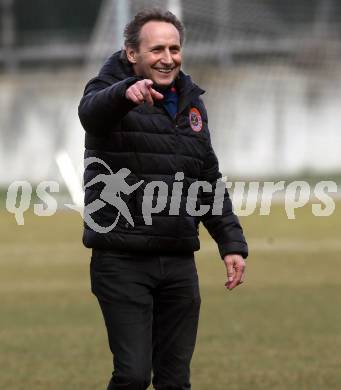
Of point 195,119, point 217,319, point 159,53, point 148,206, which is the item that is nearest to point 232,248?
point 148,206

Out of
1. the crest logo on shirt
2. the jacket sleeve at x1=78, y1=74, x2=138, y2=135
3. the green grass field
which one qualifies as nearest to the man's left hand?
the crest logo on shirt

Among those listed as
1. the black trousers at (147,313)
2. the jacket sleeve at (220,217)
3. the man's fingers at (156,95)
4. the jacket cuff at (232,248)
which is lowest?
the black trousers at (147,313)

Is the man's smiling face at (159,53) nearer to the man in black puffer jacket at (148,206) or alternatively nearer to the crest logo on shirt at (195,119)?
the man in black puffer jacket at (148,206)

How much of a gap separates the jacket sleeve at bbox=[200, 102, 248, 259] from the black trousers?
226mm

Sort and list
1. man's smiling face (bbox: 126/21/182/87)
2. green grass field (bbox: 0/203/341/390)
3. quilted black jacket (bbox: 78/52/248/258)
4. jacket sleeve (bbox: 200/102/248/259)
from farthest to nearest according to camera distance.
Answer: green grass field (bbox: 0/203/341/390) < jacket sleeve (bbox: 200/102/248/259) < quilted black jacket (bbox: 78/52/248/258) < man's smiling face (bbox: 126/21/182/87)

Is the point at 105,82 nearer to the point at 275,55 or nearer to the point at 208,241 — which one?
Answer: the point at 208,241

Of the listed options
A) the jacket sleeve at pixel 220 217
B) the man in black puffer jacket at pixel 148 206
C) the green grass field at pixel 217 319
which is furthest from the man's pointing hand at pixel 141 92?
the green grass field at pixel 217 319

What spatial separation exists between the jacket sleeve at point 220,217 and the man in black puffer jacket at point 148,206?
9 cm

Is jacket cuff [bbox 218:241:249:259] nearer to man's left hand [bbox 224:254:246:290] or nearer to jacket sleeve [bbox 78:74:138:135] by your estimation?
man's left hand [bbox 224:254:246:290]

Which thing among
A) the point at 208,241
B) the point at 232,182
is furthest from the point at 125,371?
the point at 232,182

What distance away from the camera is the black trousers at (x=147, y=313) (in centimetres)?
599

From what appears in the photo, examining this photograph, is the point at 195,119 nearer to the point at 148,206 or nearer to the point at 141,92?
the point at 148,206

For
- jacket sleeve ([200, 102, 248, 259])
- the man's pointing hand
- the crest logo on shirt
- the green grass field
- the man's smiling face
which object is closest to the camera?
the man's pointing hand

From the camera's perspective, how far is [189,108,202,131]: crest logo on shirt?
6.09 m
